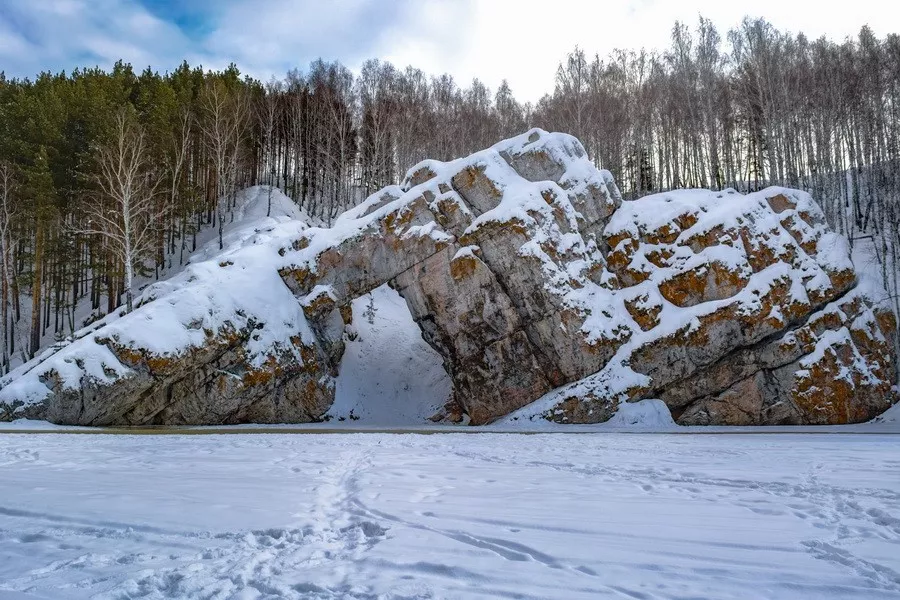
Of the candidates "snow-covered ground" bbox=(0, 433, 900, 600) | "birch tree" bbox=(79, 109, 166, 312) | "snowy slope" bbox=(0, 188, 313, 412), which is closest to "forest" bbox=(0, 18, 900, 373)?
"birch tree" bbox=(79, 109, 166, 312)

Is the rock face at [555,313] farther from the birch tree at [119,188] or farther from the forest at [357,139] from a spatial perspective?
the birch tree at [119,188]

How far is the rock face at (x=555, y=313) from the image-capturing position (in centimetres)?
1941

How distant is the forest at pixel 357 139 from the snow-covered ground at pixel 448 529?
1909 centimetres

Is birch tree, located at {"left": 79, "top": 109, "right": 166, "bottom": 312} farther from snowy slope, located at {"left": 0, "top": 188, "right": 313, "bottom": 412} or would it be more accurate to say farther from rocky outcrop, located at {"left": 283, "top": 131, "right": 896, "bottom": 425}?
rocky outcrop, located at {"left": 283, "top": 131, "right": 896, "bottom": 425}

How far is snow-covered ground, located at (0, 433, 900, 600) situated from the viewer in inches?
132

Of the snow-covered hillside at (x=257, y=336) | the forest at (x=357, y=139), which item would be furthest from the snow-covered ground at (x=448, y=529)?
the forest at (x=357, y=139)

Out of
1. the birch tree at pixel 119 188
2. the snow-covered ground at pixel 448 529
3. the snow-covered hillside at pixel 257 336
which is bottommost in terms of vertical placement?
the snow-covered ground at pixel 448 529

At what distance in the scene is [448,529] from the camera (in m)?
4.60

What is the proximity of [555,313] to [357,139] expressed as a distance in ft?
111

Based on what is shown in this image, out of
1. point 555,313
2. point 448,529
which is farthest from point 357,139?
point 448,529

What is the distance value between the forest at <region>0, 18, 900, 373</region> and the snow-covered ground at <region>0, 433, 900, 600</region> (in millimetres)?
19093

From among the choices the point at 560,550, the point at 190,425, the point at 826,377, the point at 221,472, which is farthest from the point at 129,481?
the point at 826,377

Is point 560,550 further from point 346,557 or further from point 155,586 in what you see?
point 155,586

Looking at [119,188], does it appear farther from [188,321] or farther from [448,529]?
[448,529]
